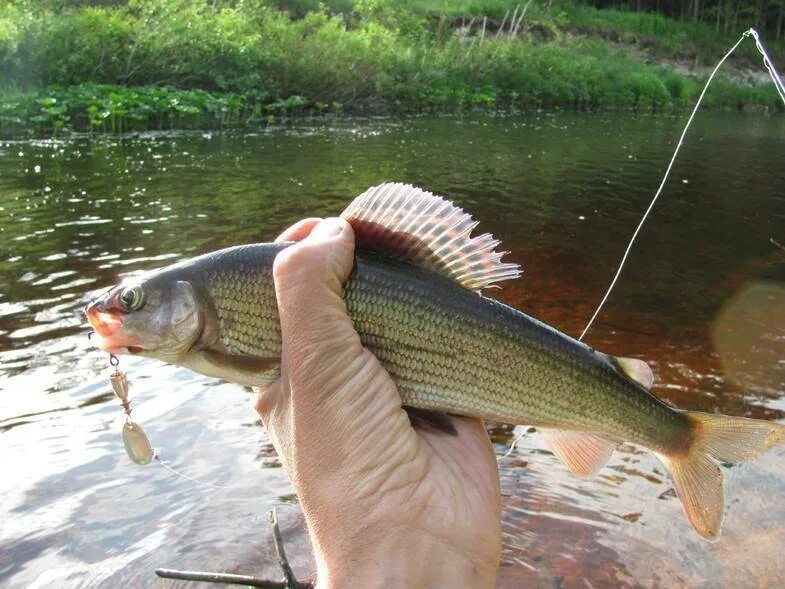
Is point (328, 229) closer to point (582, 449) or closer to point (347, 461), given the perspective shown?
point (347, 461)

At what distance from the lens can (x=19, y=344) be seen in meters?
7.16

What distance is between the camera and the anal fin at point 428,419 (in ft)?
8.86

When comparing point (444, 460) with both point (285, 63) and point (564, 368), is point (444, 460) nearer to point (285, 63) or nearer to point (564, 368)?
point (564, 368)

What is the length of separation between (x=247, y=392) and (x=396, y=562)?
4427mm

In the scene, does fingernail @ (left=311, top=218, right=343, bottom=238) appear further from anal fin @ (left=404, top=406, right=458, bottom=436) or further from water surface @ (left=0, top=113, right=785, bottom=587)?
water surface @ (left=0, top=113, right=785, bottom=587)

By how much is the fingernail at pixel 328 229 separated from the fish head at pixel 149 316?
498 mm

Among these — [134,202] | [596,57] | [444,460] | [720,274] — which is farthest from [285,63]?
[444,460]

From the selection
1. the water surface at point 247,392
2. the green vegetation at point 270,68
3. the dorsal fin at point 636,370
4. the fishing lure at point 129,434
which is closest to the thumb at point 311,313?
the fishing lure at point 129,434

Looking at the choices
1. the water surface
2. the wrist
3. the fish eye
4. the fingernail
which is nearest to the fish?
the fish eye

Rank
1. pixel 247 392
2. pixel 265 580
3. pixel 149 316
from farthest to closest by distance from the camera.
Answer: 1. pixel 247 392
2. pixel 265 580
3. pixel 149 316

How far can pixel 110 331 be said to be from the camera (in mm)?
2537

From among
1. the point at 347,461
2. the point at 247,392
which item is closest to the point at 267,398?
the point at 347,461

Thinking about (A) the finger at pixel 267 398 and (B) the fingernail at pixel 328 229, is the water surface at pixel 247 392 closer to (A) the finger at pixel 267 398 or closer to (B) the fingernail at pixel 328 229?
(A) the finger at pixel 267 398

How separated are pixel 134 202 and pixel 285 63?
56.9 ft
